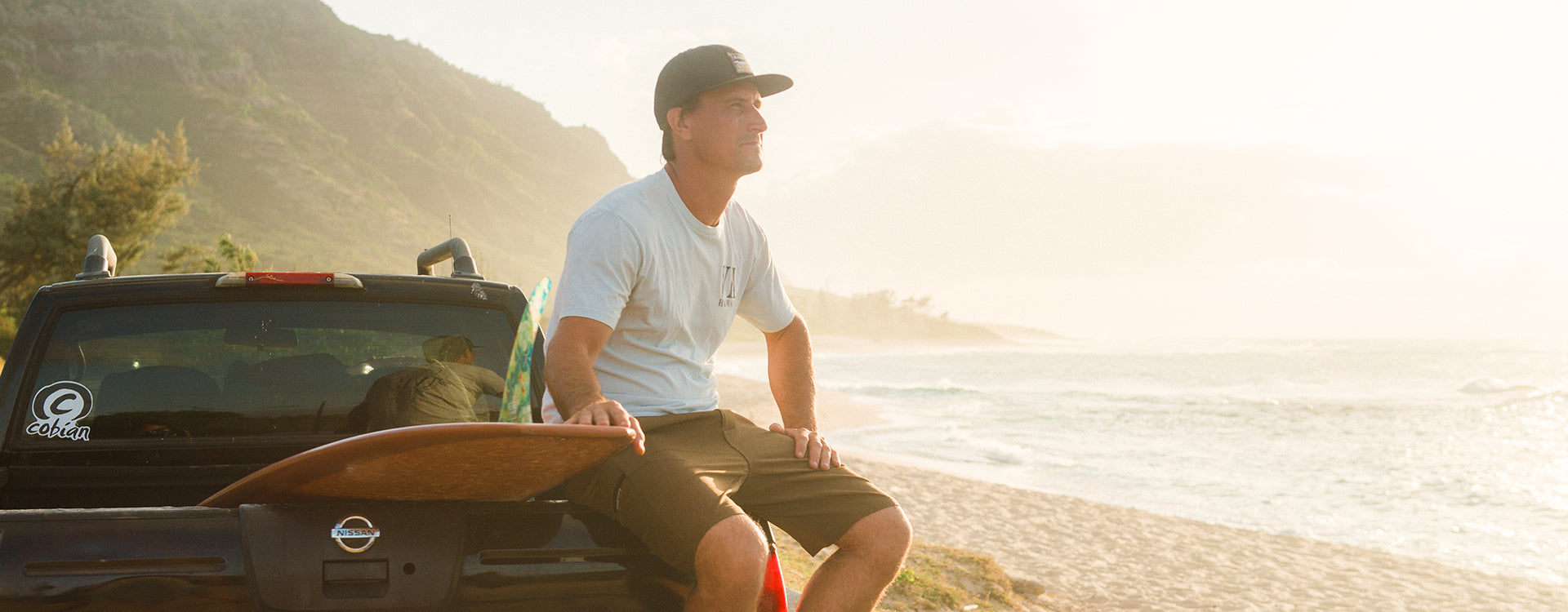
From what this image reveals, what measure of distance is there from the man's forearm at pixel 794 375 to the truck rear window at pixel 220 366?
807mm

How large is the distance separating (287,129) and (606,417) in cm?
15445

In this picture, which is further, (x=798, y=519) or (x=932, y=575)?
(x=932, y=575)

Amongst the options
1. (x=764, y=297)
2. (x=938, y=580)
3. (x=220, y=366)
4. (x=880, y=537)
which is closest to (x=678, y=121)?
(x=764, y=297)

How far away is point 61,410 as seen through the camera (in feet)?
9.29

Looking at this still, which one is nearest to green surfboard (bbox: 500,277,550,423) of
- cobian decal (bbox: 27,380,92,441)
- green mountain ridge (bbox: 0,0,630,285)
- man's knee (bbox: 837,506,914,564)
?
man's knee (bbox: 837,506,914,564)

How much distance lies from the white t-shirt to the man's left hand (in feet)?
0.81

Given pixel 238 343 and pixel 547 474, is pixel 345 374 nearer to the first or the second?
pixel 238 343

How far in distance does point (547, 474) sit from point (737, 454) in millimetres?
643

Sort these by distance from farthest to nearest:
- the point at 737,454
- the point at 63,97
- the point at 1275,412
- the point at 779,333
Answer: the point at 63,97 → the point at 1275,412 → the point at 779,333 → the point at 737,454

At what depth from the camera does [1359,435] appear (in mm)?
30047

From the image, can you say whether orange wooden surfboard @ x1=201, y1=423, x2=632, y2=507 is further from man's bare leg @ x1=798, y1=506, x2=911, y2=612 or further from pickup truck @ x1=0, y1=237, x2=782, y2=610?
man's bare leg @ x1=798, y1=506, x2=911, y2=612

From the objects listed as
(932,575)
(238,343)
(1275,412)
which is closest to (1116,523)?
(932,575)

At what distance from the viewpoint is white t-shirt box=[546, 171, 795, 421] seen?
8.24ft

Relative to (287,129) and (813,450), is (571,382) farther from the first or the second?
(287,129)
